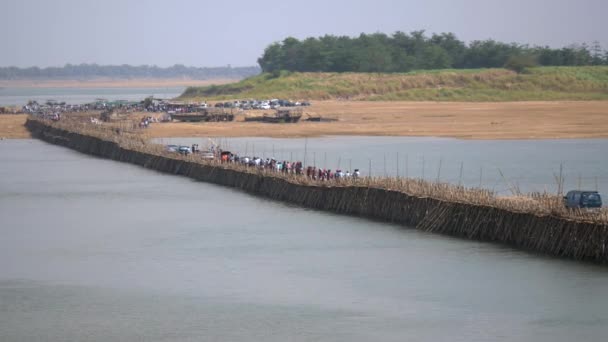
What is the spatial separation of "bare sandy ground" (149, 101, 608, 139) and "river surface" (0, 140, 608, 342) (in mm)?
39029

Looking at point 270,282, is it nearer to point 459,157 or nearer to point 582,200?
point 582,200

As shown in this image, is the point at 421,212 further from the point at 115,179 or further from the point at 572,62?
the point at 572,62

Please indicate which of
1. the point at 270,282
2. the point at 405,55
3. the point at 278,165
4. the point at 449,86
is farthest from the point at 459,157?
the point at 405,55

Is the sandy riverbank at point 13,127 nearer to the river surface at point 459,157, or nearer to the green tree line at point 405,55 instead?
the river surface at point 459,157

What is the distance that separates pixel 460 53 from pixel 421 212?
137 m

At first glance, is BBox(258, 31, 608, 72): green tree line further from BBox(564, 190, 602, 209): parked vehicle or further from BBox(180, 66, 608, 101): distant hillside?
BBox(564, 190, 602, 209): parked vehicle

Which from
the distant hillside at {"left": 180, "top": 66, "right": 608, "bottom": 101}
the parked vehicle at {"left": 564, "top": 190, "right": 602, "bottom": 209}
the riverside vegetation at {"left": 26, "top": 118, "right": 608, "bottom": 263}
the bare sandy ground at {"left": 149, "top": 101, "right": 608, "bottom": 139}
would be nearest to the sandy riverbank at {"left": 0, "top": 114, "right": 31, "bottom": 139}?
the bare sandy ground at {"left": 149, "top": 101, "right": 608, "bottom": 139}

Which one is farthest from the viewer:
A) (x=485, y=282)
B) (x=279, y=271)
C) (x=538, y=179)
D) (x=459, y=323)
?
(x=538, y=179)

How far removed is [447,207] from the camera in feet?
129

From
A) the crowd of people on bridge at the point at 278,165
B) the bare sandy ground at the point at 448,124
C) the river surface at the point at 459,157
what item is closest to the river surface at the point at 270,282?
the crowd of people on bridge at the point at 278,165

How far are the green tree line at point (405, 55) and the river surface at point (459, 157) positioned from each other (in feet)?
230

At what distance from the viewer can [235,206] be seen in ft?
166

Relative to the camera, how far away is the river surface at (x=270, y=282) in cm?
2877

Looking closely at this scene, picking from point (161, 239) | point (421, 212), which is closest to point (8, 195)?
point (161, 239)
